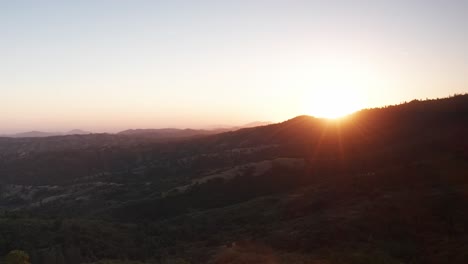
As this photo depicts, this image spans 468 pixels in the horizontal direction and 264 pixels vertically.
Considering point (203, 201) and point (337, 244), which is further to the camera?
point (203, 201)

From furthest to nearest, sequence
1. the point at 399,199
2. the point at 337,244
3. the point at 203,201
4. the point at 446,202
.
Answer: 1. the point at 203,201
2. the point at 399,199
3. the point at 446,202
4. the point at 337,244

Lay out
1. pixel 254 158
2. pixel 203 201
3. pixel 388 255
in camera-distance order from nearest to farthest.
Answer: pixel 388 255, pixel 203 201, pixel 254 158

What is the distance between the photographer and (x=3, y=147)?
154 meters

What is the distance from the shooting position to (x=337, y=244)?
2662 centimetres

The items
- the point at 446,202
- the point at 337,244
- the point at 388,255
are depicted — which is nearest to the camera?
the point at 388,255

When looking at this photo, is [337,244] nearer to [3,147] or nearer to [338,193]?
[338,193]

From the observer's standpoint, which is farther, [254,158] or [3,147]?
[3,147]

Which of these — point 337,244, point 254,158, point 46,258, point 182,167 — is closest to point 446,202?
point 337,244

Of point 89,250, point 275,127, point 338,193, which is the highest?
point 275,127

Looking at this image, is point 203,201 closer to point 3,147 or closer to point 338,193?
point 338,193

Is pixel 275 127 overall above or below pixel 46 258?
above

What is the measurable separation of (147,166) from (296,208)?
60702 mm

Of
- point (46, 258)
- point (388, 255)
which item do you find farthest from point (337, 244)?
point (46, 258)

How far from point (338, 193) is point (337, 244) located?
1008 centimetres
